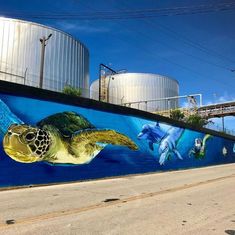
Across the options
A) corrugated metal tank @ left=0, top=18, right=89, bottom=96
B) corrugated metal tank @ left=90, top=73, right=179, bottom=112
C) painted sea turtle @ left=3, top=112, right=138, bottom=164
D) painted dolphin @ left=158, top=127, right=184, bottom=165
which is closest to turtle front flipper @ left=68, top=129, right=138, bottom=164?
painted sea turtle @ left=3, top=112, right=138, bottom=164

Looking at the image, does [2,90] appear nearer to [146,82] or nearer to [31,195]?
[31,195]

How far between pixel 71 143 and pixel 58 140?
93 centimetres

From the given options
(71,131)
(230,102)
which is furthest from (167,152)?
(230,102)

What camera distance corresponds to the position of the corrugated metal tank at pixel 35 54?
3328cm

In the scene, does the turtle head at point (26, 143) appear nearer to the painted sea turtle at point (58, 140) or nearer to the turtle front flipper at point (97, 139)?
the painted sea turtle at point (58, 140)

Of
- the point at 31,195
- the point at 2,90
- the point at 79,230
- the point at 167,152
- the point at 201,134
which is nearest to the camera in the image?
the point at 79,230

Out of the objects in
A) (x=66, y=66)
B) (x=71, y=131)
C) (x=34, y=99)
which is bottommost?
(x=71, y=131)

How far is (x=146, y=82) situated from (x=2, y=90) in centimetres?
4737

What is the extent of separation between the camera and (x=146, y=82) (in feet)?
197

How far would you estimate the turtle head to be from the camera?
14.0 m

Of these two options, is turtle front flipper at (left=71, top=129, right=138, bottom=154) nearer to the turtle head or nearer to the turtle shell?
the turtle shell

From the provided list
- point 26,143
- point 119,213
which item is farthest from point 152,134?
point 119,213

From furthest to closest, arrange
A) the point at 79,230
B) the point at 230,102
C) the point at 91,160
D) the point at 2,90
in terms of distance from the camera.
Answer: the point at 230,102
the point at 91,160
the point at 2,90
the point at 79,230

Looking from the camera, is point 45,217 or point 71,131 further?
point 71,131
